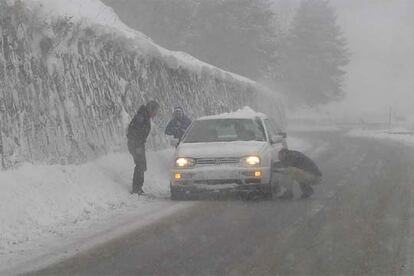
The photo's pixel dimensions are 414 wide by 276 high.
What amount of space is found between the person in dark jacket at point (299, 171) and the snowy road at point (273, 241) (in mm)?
289

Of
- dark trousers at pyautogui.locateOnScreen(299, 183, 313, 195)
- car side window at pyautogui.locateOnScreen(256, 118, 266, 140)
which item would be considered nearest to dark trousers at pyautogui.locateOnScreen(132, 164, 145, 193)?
car side window at pyautogui.locateOnScreen(256, 118, 266, 140)

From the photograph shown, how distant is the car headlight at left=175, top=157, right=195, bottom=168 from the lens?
39.3 ft

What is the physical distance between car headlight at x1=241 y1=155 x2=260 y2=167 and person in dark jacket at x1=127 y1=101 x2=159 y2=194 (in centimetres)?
204

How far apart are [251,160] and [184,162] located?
1207mm

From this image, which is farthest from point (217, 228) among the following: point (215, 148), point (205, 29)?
point (205, 29)

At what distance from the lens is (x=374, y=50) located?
415 feet

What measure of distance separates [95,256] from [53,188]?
354 cm

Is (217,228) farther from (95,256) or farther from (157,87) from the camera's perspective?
(157,87)

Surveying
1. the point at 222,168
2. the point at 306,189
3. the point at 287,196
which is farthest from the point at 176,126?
the point at 306,189

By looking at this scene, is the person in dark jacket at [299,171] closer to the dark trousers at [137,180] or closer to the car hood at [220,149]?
the car hood at [220,149]

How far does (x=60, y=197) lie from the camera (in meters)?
10.5

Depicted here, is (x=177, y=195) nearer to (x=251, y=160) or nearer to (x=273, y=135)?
(x=251, y=160)

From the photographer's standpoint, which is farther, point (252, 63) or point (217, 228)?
point (252, 63)

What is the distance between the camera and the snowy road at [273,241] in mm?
6633
